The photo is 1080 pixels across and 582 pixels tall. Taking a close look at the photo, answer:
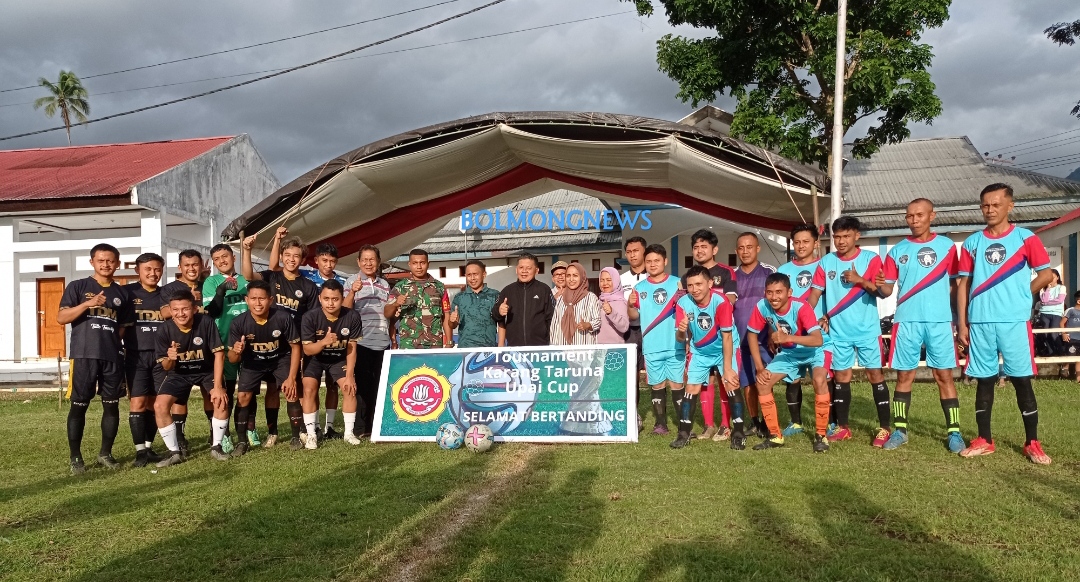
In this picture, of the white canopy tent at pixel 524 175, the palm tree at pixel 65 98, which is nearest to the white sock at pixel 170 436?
the white canopy tent at pixel 524 175

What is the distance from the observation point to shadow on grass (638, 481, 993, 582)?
3.04 m

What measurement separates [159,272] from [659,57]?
11170mm

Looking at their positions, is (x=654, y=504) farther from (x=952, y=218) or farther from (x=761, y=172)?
(x=952, y=218)

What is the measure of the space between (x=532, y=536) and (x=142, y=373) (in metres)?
4.44

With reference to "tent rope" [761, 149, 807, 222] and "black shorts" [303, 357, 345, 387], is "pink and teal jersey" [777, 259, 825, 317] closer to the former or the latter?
"tent rope" [761, 149, 807, 222]

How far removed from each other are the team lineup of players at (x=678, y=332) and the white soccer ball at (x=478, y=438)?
1328mm

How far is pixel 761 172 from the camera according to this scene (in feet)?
26.3

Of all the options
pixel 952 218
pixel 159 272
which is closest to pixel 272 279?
pixel 159 272

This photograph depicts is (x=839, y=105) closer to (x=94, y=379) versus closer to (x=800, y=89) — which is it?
(x=800, y=89)

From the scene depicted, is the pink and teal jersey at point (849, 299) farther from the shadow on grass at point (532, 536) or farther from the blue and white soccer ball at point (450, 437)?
the blue and white soccer ball at point (450, 437)

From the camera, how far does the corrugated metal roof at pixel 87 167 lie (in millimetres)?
15641

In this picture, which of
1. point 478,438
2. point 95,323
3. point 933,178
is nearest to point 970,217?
point 933,178

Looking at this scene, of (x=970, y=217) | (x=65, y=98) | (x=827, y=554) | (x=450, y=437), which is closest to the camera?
(x=827, y=554)

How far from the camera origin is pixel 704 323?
244 inches
